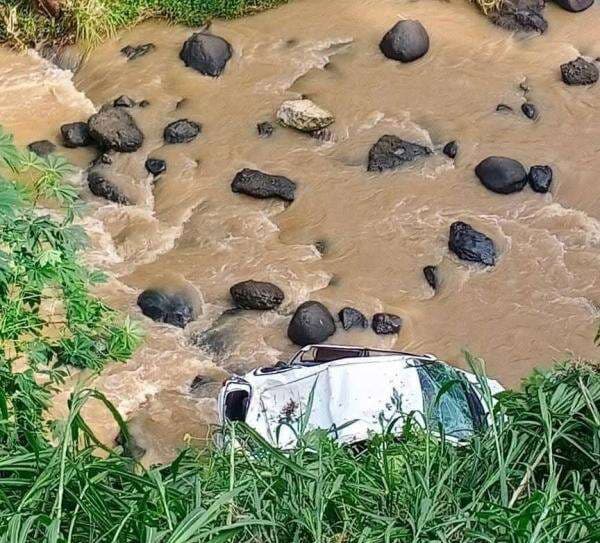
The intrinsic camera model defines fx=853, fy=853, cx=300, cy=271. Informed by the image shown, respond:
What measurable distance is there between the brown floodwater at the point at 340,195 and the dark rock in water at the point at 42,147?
256 millimetres

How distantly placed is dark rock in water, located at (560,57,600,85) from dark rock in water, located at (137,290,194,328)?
5891 mm

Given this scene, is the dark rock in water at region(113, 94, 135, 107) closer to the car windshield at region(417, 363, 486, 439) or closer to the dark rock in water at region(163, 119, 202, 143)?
the dark rock in water at region(163, 119, 202, 143)

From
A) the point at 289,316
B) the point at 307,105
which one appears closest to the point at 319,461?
the point at 289,316

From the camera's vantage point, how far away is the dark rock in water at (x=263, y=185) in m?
10.3

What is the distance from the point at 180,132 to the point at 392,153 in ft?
9.08

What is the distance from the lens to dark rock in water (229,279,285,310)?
30.1ft

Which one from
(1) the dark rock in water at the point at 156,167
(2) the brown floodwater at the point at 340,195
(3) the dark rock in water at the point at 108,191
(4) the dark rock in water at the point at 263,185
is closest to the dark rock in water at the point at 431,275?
(2) the brown floodwater at the point at 340,195

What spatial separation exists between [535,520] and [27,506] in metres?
1.19

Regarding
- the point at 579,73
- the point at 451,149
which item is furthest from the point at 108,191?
the point at 579,73

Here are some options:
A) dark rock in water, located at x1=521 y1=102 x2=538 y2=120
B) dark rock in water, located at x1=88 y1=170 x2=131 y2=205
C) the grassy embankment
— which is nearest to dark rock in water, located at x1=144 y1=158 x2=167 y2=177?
dark rock in water, located at x1=88 y1=170 x2=131 y2=205

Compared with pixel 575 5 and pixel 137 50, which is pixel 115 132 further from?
pixel 575 5

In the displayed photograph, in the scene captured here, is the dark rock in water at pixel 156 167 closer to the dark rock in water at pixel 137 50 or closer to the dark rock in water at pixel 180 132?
the dark rock in water at pixel 180 132

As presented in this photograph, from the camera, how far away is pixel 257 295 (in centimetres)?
917

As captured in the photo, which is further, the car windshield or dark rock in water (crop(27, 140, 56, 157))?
dark rock in water (crop(27, 140, 56, 157))
